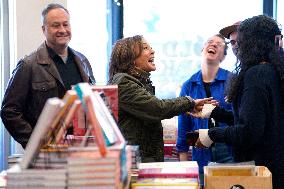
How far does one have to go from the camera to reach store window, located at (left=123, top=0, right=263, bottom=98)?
469 cm

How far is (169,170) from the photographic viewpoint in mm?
1760

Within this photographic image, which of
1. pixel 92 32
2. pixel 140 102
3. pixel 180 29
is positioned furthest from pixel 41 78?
pixel 180 29

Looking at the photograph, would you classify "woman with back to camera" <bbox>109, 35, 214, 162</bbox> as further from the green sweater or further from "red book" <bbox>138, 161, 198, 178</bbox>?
"red book" <bbox>138, 161, 198, 178</bbox>

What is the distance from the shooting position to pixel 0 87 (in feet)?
12.1

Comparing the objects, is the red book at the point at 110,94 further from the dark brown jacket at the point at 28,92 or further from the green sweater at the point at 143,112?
the dark brown jacket at the point at 28,92

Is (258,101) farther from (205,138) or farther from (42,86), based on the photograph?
(42,86)

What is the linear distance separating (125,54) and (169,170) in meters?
1.17

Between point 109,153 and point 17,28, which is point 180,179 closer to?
point 109,153

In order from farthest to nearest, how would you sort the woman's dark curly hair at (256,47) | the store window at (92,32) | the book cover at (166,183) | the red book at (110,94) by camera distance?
the store window at (92,32) → the woman's dark curly hair at (256,47) → the red book at (110,94) → the book cover at (166,183)

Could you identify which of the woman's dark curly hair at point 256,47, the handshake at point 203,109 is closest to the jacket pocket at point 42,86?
the handshake at point 203,109

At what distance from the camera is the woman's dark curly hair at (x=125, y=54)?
9.09ft

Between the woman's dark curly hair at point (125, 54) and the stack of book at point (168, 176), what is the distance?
1.02 meters

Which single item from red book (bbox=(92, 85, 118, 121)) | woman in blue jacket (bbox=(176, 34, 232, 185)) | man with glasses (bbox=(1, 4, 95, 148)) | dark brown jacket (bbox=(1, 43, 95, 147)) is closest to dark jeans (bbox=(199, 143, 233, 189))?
woman in blue jacket (bbox=(176, 34, 232, 185))

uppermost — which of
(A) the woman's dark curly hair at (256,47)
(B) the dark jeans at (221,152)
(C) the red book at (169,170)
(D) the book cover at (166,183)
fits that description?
(A) the woman's dark curly hair at (256,47)
